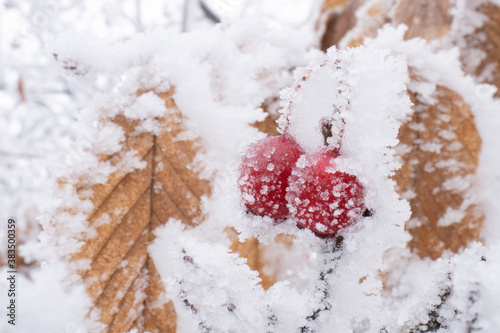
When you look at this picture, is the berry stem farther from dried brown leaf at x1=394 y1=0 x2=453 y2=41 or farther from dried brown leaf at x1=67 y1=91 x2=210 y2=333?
dried brown leaf at x1=394 y1=0 x2=453 y2=41

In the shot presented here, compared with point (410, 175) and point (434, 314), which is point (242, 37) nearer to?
point (410, 175)

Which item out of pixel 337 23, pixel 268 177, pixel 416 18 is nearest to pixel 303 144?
pixel 268 177

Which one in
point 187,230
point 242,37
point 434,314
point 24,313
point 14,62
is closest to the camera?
point 434,314

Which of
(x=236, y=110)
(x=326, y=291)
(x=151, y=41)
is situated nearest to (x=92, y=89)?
(x=151, y=41)

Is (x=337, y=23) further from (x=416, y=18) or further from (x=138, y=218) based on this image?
(x=138, y=218)

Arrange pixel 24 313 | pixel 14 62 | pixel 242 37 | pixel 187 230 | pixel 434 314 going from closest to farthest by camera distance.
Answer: pixel 434 314 < pixel 187 230 < pixel 242 37 < pixel 24 313 < pixel 14 62

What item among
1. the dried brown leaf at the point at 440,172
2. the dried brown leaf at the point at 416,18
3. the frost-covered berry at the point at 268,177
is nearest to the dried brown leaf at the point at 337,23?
the dried brown leaf at the point at 416,18
